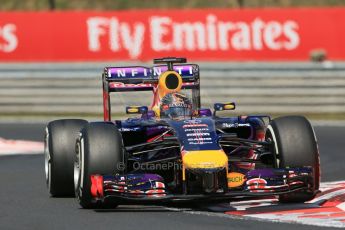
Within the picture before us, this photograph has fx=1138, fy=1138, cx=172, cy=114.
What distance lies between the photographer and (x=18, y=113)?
20953 mm

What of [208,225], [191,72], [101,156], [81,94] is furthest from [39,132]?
[208,225]

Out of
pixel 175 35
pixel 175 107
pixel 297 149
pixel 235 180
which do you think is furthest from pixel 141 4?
pixel 235 180

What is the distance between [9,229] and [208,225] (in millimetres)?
1609

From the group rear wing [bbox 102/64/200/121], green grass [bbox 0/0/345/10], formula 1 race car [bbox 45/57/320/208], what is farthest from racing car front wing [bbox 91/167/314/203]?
green grass [bbox 0/0/345/10]

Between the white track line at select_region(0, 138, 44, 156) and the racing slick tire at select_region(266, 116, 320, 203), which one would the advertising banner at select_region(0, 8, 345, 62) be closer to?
the white track line at select_region(0, 138, 44, 156)

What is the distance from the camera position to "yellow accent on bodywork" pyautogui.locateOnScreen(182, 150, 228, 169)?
9.78m

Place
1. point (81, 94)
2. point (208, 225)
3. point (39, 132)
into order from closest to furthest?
point (208, 225) < point (39, 132) < point (81, 94)

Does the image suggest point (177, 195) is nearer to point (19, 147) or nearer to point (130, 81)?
point (130, 81)

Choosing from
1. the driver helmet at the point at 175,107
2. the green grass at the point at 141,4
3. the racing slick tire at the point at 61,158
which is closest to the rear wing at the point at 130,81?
the driver helmet at the point at 175,107

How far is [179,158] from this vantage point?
10.2 m

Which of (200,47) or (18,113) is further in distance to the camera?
(200,47)

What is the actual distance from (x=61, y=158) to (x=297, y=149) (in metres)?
2.41

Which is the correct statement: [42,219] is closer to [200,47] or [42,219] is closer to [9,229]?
[9,229]

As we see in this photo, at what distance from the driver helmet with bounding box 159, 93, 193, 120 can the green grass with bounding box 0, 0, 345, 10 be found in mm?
20897
